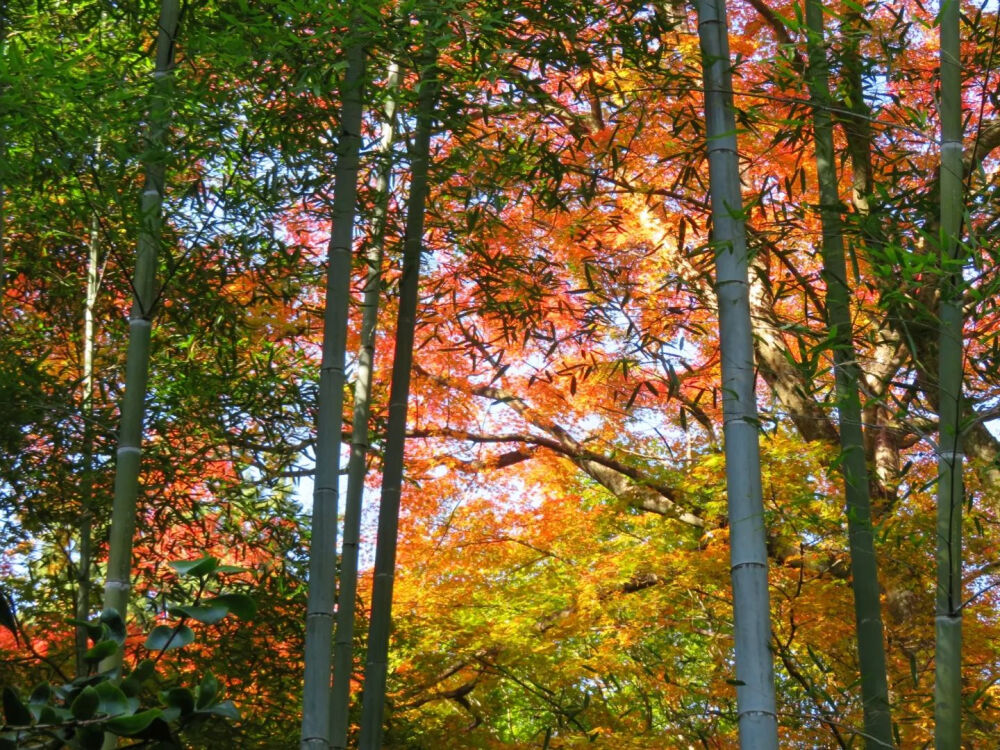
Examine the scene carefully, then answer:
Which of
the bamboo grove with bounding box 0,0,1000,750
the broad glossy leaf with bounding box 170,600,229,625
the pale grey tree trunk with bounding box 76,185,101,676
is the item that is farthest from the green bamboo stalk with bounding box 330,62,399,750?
the broad glossy leaf with bounding box 170,600,229,625

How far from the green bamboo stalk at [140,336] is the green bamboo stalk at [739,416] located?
1.66 metres

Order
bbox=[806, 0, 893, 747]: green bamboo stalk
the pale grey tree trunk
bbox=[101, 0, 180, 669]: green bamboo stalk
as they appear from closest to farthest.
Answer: bbox=[101, 0, 180, 669]: green bamboo stalk → bbox=[806, 0, 893, 747]: green bamboo stalk → the pale grey tree trunk

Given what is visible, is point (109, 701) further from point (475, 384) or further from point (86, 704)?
point (475, 384)

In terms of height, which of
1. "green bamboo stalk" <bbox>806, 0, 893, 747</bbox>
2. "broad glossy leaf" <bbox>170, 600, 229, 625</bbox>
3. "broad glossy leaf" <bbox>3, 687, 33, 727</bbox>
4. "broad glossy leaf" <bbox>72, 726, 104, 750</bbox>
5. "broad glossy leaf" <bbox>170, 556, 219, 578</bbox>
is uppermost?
"green bamboo stalk" <bbox>806, 0, 893, 747</bbox>

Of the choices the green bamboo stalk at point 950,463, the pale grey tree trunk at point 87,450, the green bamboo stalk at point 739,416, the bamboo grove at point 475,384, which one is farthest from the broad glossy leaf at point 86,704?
the pale grey tree trunk at point 87,450

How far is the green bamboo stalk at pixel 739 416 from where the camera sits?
2590 mm

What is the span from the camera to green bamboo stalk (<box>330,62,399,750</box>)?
13.8 ft

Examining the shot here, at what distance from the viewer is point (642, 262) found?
24.1 ft

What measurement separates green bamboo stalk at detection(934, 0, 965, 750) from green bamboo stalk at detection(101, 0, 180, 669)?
214 cm

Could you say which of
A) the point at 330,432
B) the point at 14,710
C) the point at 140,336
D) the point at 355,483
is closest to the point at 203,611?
the point at 14,710

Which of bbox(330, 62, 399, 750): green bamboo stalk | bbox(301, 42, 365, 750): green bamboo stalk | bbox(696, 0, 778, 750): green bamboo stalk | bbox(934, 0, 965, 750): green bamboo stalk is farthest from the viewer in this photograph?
bbox(330, 62, 399, 750): green bamboo stalk

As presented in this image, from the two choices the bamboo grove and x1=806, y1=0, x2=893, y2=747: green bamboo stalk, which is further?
x1=806, y1=0, x2=893, y2=747: green bamboo stalk

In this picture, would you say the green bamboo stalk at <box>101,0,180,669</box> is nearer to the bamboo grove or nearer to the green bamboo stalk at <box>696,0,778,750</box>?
the bamboo grove

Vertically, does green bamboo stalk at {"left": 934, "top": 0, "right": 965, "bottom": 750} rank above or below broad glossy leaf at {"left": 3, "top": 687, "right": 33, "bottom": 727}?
above
